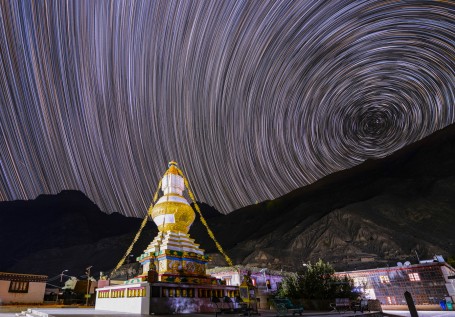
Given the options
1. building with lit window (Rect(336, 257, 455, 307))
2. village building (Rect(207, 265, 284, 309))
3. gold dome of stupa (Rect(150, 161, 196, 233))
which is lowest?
building with lit window (Rect(336, 257, 455, 307))

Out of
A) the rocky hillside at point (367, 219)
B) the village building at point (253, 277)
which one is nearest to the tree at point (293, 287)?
the village building at point (253, 277)

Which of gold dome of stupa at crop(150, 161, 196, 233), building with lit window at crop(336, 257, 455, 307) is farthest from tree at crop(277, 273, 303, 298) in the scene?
building with lit window at crop(336, 257, 455, 307)

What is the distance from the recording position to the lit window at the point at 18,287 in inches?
1358

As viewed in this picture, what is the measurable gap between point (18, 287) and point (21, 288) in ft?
1.28

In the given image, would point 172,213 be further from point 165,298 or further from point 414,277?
point 414,277

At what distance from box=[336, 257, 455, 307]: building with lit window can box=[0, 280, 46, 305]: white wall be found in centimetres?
4054

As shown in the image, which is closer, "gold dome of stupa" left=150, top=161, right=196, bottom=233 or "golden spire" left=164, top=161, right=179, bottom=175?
"gold dome of stupa" left=150, top=161, right=196, bottom=233

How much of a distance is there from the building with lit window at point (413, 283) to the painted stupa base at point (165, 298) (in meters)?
27.2

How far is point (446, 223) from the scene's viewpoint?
2933 inches

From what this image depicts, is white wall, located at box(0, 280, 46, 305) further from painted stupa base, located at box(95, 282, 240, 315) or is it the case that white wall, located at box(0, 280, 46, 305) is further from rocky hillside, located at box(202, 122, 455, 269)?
rocky hillside, located at box(202, 122, 455, 269)

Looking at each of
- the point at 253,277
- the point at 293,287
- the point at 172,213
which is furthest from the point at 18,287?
the point at 293,287

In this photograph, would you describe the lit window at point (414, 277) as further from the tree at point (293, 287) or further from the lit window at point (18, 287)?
the lit window at point (18, 287)

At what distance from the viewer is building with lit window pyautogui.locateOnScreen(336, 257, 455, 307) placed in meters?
33.0

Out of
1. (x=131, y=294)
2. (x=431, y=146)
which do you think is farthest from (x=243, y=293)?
(x=431, y=146)
